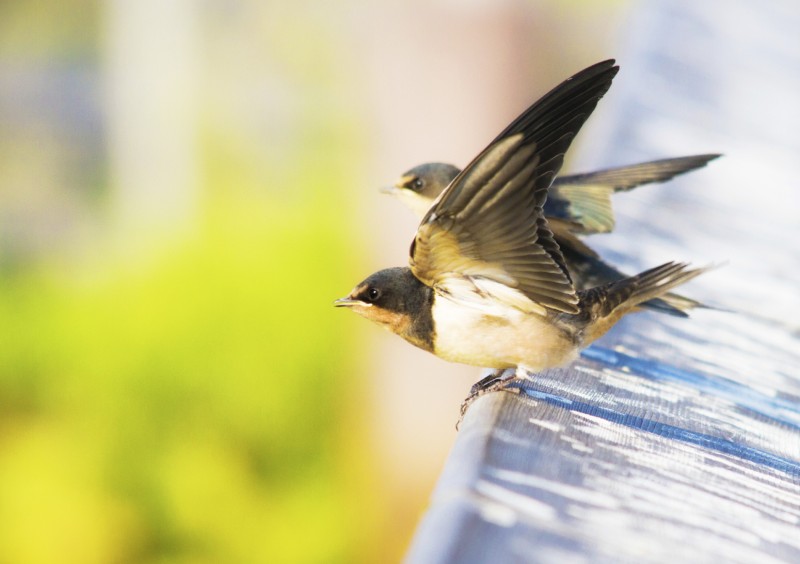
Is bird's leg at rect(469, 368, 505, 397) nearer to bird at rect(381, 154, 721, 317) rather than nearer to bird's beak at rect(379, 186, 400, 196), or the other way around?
bird at rect(381, 154, 721, 317)

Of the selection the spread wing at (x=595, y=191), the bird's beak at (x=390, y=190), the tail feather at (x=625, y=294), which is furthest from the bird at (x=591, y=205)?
the bird's beak at (x=390, y=190)

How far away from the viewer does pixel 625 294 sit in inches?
97.0

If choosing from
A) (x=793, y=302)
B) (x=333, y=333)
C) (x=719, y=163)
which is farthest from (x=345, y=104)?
(x=793, y=302)

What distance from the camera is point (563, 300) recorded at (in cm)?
227

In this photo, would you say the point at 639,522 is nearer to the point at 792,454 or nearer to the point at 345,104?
the point at 792,454

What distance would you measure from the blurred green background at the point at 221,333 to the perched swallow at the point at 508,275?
10.0 ft

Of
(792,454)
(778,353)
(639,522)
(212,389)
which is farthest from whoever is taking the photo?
(212,389)

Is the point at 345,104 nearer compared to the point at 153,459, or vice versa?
the point at 153,459

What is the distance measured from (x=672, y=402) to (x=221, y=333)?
4.59 m

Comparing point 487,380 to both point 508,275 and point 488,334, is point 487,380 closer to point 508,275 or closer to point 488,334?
point 488,334

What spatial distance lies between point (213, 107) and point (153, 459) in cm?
759

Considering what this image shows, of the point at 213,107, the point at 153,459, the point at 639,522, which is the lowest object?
the point at 153,459

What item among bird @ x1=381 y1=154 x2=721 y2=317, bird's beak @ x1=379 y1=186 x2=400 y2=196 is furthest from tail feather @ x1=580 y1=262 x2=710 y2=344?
bird's beak @ x1=379 y1=186 x2=400 y2=196

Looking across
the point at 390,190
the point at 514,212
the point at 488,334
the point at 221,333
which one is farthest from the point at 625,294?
the point at 221,333
